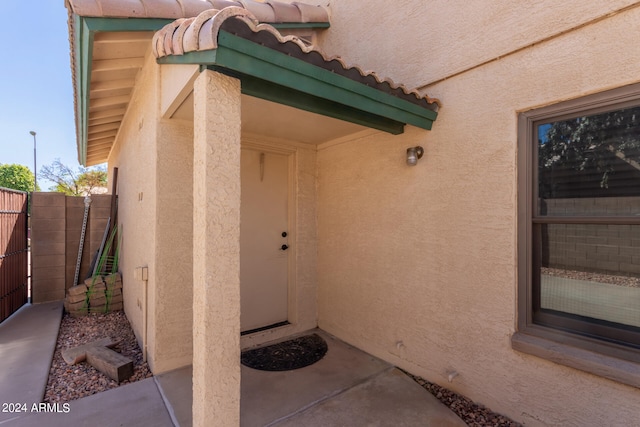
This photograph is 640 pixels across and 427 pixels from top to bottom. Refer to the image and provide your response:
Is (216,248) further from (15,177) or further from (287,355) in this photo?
(15,177)

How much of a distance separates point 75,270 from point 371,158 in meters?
7.55

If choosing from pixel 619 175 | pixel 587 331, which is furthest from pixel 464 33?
pixel 587 331

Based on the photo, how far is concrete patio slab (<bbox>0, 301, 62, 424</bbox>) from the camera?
350 cm

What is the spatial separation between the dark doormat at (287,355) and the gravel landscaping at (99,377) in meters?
1.32

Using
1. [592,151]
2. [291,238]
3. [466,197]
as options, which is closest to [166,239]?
[291,238]

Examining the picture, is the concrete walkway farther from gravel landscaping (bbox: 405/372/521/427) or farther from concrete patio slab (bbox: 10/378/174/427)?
gravel landscaping (bbox: 405/372/521/427)

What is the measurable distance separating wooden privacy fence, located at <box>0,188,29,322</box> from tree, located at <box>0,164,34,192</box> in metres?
40.2

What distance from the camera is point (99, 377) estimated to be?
3920 millimetres

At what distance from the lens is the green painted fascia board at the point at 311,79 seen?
2.27 m

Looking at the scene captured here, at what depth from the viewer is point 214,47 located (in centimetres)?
214

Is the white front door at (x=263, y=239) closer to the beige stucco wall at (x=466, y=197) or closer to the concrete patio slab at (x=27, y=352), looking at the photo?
the beige stucco wall at (x=466, y=197)

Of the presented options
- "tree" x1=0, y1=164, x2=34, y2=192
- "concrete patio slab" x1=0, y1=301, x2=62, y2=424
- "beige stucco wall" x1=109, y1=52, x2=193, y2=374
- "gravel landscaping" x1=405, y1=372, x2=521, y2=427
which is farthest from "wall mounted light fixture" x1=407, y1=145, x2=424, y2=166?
"tree" x1=0, y1=164, x2=34, y2=192

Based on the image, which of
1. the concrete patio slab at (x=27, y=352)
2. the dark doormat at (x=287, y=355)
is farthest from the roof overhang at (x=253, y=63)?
the concrete patio slab at (x=27, y=352)

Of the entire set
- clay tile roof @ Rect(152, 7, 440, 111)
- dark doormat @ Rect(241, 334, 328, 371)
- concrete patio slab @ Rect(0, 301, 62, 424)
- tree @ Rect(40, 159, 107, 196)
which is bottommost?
dark doormat @ Rect(241, 334, 328, 371)
